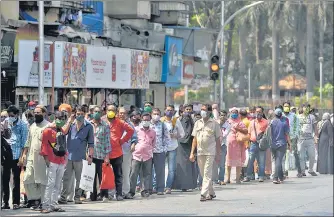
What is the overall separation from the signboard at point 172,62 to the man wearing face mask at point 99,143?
73.5 ft

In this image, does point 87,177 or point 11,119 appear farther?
point 87,177

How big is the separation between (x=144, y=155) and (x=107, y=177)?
136 centimetres

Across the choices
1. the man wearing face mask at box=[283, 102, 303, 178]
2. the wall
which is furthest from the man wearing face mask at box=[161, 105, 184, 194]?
the wall

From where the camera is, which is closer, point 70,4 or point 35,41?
point 35,41

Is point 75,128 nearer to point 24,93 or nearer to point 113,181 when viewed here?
point 113,181

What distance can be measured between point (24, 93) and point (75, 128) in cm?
1167

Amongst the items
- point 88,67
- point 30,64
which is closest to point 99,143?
point 30,64

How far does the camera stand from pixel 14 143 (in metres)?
16.1

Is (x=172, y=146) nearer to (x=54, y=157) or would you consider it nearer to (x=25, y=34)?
(x=54, y=157)

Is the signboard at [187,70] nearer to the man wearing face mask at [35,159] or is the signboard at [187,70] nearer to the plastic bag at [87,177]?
the plastic bag at [87,177]

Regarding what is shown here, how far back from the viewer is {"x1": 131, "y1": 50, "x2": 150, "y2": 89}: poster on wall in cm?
3466

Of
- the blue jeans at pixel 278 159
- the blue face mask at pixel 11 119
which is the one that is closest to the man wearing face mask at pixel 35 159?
the blue face mask at pixel 11 119

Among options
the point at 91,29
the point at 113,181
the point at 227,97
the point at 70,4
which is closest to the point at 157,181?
the point at 113,181

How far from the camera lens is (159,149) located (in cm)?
1916
